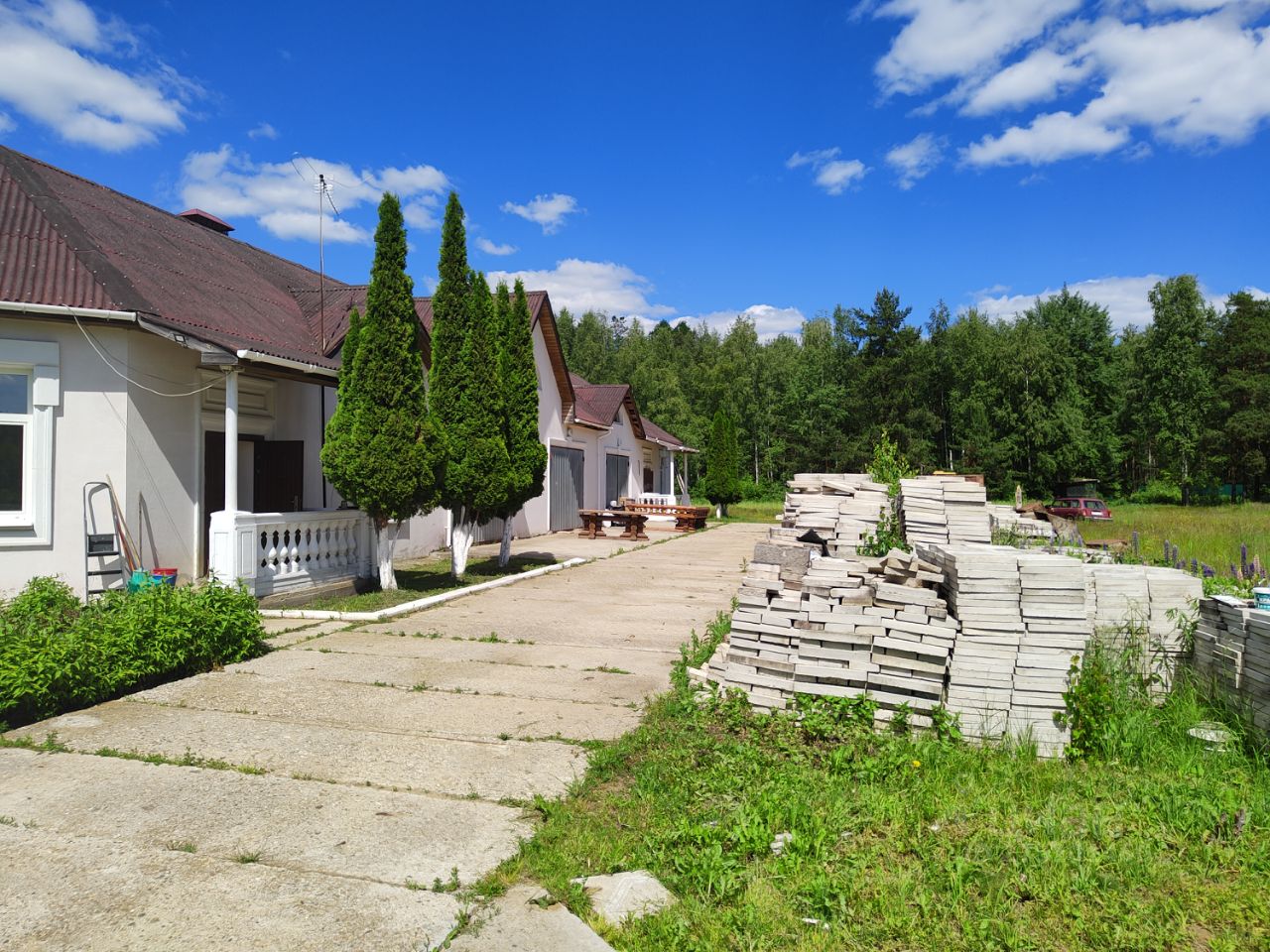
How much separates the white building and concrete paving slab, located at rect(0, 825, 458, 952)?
6335 millimetres

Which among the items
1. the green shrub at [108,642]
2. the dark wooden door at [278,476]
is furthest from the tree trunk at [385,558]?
the green shrub at [108,642]

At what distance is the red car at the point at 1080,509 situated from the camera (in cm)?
3041

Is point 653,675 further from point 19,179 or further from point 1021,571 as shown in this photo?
point 19,179

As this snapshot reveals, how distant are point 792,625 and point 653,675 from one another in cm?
180

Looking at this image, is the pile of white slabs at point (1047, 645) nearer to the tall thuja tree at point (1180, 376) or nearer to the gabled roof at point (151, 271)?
the gabled roof at point (151, 271)

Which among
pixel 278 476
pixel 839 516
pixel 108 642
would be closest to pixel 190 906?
pixel 108 642

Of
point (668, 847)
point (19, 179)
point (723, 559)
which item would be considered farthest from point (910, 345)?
point (668, 847)

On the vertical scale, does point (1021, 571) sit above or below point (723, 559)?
above

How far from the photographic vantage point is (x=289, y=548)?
1034cm

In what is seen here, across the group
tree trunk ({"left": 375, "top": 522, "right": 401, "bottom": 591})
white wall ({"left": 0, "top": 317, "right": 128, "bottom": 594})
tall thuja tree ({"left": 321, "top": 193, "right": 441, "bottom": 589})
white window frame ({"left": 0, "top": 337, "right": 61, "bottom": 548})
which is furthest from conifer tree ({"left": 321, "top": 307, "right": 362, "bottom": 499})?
white window frame ({"left": 0, "top": 337, "right": 61, "bottom": 548})

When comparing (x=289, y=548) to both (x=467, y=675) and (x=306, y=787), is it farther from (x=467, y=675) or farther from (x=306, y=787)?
(x=306, y=787)

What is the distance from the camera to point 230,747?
4887 millimetres

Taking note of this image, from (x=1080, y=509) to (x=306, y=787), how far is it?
34.5m

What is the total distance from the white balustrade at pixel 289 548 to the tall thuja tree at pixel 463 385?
1.50 meters
